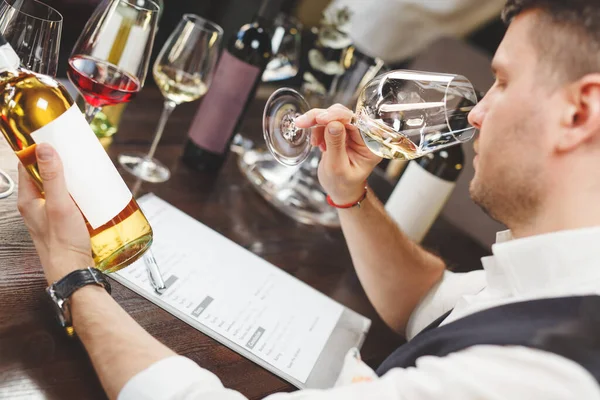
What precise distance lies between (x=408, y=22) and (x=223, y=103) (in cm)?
243

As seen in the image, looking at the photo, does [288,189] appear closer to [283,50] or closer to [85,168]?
[283,50]

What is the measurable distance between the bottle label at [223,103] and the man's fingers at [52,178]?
2.13 ft

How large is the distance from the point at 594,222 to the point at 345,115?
49 centimetres

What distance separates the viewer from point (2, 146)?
3.64 ft

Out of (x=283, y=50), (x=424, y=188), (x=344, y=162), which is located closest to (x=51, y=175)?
(x=344, y=162)

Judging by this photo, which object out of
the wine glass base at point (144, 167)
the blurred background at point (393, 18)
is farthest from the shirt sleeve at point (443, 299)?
the blurred background at point (393, 18)

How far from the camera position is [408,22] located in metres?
3.53

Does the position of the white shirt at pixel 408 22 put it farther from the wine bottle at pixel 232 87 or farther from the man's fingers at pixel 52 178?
the man's fingers at pixel 52 178

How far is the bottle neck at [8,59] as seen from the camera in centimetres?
79

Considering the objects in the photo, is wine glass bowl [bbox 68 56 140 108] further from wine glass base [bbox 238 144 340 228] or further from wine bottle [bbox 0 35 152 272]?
wine glass base [bbox 238 144 340 228]

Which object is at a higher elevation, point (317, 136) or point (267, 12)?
point (267, 12)

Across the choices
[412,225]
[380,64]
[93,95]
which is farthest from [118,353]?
[380,64]

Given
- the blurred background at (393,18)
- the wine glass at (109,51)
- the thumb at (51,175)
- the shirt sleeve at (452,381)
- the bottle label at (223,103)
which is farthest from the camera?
the blurred background at (393,18)

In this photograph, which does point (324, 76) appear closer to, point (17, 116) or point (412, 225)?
point (412, 225)
